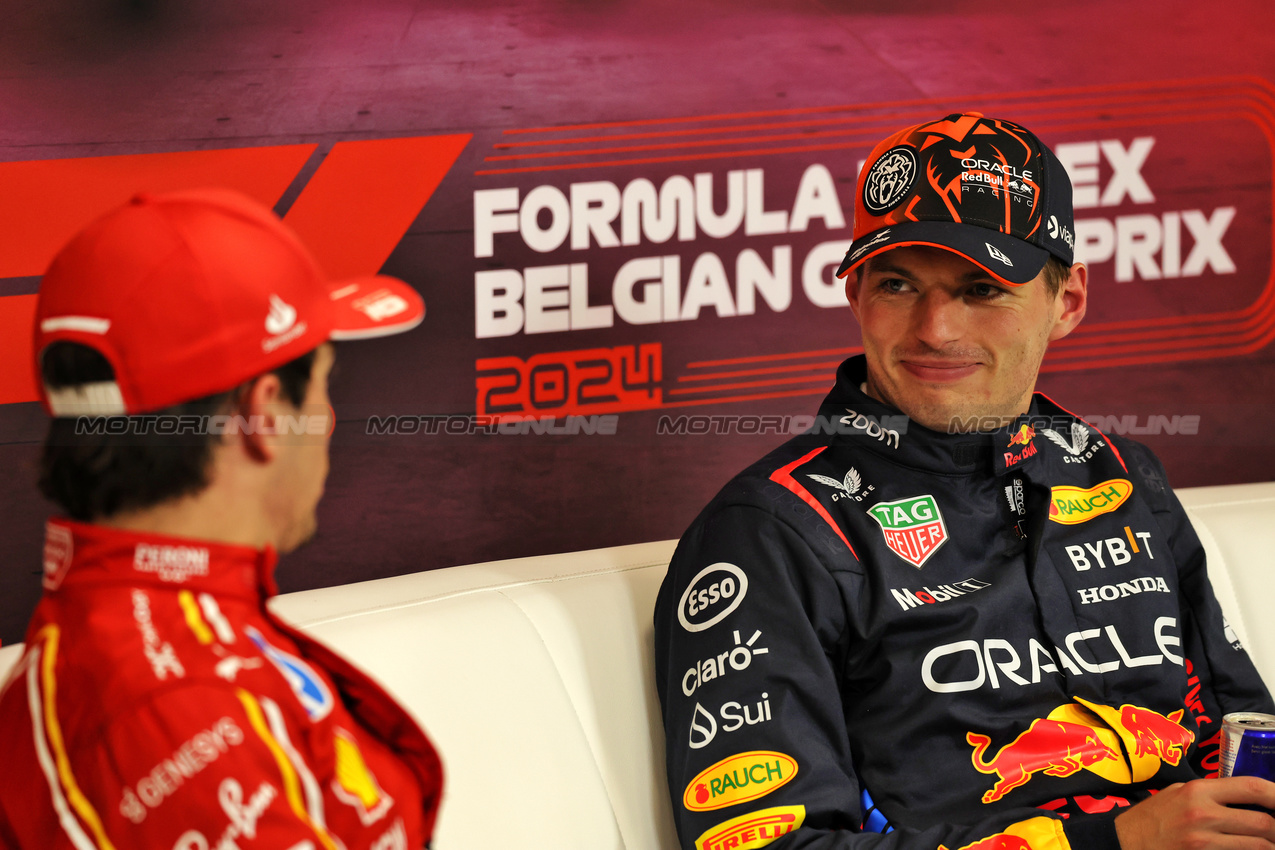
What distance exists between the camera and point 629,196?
1.73 m

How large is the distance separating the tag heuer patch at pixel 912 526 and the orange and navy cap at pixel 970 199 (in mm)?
271

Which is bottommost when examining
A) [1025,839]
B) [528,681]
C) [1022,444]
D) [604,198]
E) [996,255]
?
[1025,839]

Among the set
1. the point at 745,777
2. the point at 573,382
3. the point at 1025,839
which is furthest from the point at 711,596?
the point at 573,382

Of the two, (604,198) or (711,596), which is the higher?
(604,198)

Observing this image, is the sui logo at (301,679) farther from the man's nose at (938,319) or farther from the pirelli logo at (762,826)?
the man's nose at (938,319)

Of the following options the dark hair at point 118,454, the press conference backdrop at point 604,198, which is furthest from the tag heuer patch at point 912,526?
the dark hair at point 118,454

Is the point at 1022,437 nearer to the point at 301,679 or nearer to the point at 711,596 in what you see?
the point at 711,596

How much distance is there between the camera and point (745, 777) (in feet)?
3.63

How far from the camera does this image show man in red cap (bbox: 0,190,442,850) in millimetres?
542

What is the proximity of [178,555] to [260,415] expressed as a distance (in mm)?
85

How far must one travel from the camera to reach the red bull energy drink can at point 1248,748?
111cm

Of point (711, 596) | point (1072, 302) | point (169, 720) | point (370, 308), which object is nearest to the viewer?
point (169, 720)

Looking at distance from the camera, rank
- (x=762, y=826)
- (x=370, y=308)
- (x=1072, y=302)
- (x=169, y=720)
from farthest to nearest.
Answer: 1. (x=1072, y=302)
2. (x=762, y=826)
3. (x=370, y=308)
4. (x=169, y=720)

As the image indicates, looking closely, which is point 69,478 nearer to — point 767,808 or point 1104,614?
point 767,808
